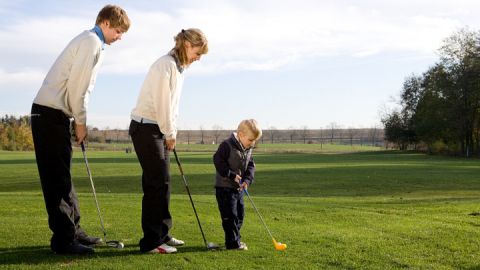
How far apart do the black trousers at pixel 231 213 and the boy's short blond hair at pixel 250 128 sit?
2.27 ft

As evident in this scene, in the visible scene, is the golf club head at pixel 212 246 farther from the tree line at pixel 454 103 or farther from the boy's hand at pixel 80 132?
the tree line at pixel 454 103

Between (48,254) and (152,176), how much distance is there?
1.29m

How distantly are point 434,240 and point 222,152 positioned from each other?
9.45 ft

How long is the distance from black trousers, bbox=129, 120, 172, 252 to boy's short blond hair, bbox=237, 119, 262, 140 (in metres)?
1.05

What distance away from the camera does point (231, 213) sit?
6738mm

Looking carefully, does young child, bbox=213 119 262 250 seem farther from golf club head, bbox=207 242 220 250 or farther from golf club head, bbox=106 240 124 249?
golf club head, bbox=106 240 124 249

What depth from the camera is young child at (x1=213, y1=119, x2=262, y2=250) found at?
676 centimetres

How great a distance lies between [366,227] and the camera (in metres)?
8.67

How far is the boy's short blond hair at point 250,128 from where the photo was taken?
22.5 ft

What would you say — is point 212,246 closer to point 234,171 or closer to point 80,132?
point 234,171

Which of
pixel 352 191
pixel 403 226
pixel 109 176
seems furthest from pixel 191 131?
pixel 403 226

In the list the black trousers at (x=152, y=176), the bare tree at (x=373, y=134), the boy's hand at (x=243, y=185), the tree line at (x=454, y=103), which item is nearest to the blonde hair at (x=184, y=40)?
the black trousers at (x=152, y=176)

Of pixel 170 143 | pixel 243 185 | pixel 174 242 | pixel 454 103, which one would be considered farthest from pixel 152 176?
pixel 454 103

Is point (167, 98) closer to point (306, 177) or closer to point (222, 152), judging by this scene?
point (222, 152)
